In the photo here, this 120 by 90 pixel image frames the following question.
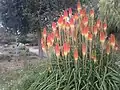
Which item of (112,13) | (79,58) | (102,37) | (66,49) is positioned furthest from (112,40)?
(112,13)

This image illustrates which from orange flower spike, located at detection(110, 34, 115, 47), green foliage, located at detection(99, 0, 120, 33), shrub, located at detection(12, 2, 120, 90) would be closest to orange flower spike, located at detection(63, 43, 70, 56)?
shrub, located at detection(12, 2, 120, 90)

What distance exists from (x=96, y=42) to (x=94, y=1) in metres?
7.97

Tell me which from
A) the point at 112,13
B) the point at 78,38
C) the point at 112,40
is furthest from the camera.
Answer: the point at 112,13

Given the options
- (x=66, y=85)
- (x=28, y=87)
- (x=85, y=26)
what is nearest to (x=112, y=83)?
(x=66, y=85)

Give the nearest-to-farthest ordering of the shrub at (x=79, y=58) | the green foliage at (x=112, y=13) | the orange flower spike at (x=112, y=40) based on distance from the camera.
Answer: the shrub at (x=79, y=58) < the orange flower spike at (x=112, y=40) < the green foliage at (x=112, y=13)

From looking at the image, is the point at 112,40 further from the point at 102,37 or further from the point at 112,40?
the point at 102,37

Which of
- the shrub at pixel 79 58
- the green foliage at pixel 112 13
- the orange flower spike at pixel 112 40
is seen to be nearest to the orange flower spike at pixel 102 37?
the shrub at pixel 79 58

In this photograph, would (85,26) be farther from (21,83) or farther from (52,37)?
(21,83)

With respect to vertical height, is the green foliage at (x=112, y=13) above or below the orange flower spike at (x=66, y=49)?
above

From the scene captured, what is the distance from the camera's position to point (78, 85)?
3.20 metres

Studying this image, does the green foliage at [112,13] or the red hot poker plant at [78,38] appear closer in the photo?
the red hot poker plant at [78,38]

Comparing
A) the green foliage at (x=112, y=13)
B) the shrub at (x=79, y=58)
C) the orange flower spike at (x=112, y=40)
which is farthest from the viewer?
the green foliage at (x=112, y=13)

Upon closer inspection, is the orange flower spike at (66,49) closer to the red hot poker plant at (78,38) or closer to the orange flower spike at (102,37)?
the red hot poker plant at (78,38)

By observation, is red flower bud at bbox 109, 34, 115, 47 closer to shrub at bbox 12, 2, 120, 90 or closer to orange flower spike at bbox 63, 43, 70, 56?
shrub at bbox 12, 2, 120, 90
